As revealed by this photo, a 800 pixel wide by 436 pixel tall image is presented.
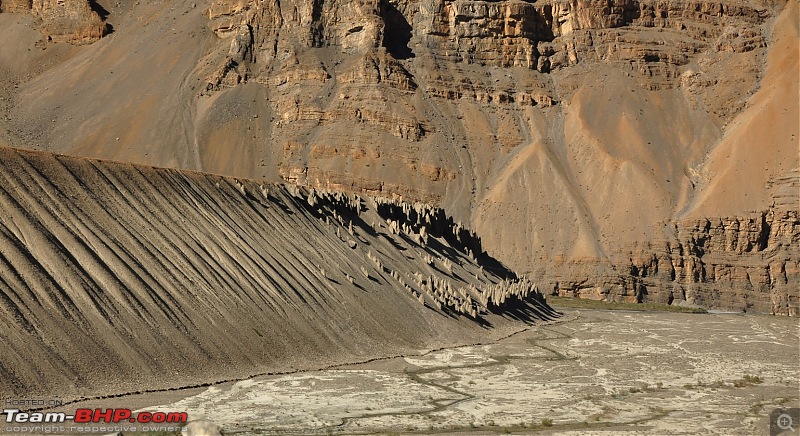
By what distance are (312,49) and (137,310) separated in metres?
63.5

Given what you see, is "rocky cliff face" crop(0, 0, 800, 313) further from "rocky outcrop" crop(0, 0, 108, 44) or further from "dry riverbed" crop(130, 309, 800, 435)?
"dry riverbed" crop(130, 309, 800, 435)

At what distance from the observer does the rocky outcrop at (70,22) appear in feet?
317

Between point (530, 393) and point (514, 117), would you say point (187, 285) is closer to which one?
point (530, 393)

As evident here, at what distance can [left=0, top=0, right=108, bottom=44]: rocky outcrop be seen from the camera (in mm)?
96750

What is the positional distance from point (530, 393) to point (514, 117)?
5890 cm

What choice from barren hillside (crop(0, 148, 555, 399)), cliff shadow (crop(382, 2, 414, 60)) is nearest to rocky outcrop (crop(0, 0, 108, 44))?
cliff shadow (crop(382, 2, 414, 60))

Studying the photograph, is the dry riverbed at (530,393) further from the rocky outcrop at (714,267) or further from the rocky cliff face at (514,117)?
the rocky cliff face at (514,117)

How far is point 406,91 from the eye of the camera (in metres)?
82.2

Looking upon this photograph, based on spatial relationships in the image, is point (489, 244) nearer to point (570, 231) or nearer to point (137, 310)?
point (570, 231)

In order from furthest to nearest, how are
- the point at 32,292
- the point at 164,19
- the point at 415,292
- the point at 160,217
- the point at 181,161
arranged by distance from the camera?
the point at 164,19
the point at 181,161
the point at 415,292
the point at 160,217
the point at 32,292

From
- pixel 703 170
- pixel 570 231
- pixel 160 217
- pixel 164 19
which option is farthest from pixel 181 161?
pixel 160 217

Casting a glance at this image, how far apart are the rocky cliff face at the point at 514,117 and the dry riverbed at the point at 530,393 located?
2930 cm

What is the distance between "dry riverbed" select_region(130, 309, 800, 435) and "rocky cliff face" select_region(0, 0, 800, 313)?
29304 millimetres

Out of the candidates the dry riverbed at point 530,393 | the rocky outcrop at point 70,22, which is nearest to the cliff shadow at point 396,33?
the rocky outcrop at point 70,22
